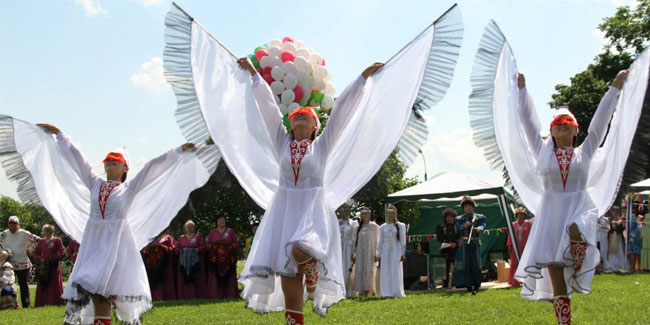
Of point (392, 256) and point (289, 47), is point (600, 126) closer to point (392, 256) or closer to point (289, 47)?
point (392, 256)

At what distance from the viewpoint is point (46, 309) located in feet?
38.5

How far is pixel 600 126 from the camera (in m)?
5.62

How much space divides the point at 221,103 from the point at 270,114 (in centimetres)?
58

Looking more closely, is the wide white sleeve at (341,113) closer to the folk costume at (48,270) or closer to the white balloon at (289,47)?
the white balloon at (289,47)

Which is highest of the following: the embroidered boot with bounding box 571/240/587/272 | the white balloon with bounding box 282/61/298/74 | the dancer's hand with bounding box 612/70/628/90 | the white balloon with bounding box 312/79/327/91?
the white balloon with bounding box 282/61/298/74

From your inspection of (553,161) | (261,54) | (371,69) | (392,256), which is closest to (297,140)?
(371,69)

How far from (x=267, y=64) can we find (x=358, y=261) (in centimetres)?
425

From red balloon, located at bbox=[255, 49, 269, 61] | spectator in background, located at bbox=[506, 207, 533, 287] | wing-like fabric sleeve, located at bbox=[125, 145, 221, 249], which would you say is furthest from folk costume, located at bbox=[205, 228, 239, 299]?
wing-like fabric sleeve, located at bbox=[125, 145, 221, 249]

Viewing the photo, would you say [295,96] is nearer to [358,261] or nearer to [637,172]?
[358,261]

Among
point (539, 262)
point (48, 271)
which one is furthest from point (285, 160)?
point (48, 271)

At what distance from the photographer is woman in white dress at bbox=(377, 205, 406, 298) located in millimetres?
12891

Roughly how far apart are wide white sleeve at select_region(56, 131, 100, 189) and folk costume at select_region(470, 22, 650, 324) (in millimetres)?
3448

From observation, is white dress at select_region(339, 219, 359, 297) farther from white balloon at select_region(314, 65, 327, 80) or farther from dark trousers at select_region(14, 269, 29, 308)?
dark trousers at select_region(14, 269, 29, 308)

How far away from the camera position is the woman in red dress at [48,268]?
42.7 ft
